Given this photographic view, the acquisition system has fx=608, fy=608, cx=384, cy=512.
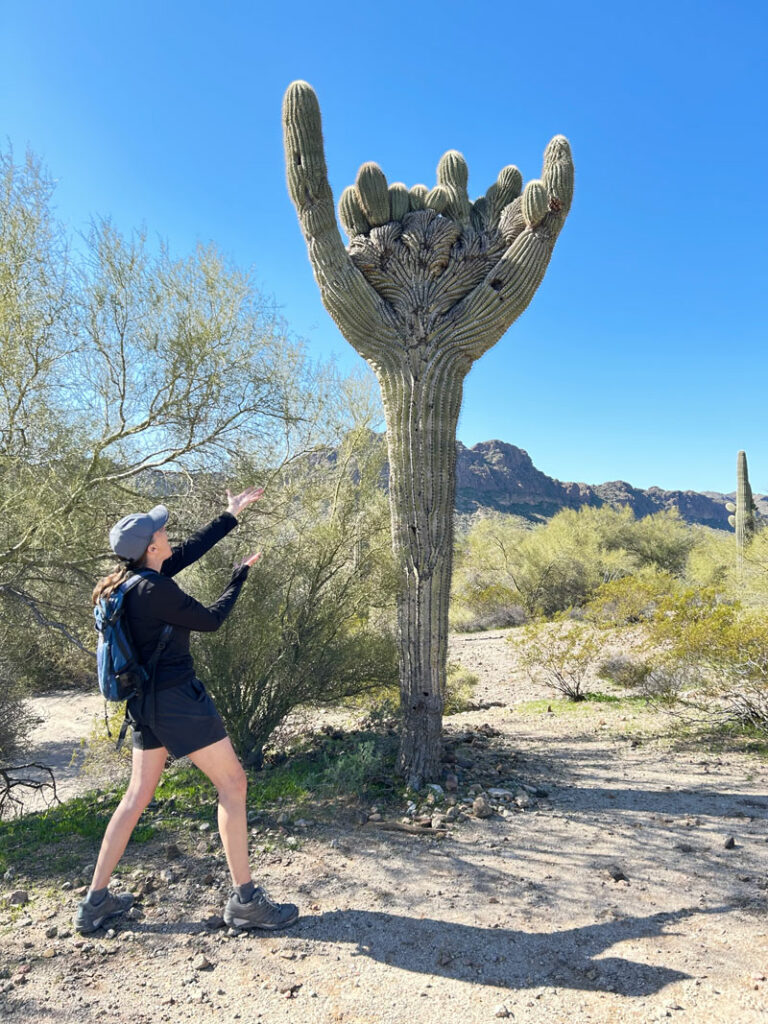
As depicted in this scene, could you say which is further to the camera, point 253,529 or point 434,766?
point 253,529

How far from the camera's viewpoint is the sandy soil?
7.31ft

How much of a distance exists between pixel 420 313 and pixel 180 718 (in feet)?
12.0

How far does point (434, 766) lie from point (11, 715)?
5292 mm

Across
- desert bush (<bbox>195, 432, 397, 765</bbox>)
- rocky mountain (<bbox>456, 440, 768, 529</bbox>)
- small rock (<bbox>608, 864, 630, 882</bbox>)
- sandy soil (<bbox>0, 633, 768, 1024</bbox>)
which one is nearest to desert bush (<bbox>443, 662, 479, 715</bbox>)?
desert bush (<bbox>195, 432, 397, 765</bbox>)

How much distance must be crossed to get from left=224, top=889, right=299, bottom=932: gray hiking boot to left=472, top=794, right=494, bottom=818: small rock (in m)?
1.68

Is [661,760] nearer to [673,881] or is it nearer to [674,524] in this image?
[673,881]

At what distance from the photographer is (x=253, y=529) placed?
587 centimetres

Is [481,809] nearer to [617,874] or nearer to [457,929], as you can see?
[617,874]

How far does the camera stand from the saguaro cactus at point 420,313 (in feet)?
15.4

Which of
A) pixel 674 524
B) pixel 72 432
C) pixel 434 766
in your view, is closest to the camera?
pixel 434 766

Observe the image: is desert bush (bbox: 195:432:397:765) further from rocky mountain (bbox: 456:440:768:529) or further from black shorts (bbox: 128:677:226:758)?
rocky mountain (bbox: 456:440:768:529)

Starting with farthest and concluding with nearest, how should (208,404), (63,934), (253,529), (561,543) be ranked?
(561,543), (253,529), (208,404), (63,934)

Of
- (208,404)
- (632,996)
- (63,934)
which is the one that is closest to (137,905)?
(63,934)

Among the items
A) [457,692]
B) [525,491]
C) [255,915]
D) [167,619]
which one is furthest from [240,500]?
[525,491]
